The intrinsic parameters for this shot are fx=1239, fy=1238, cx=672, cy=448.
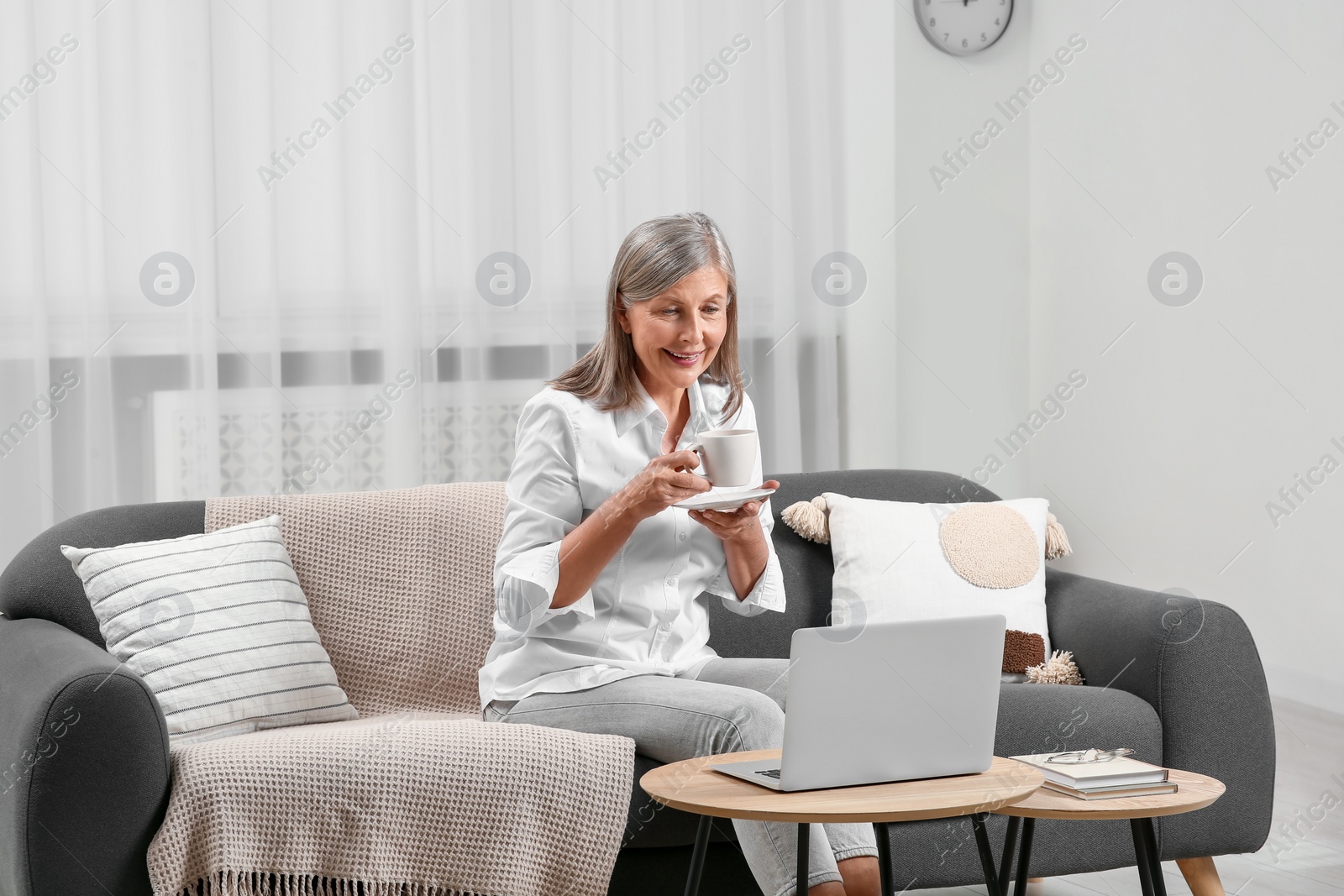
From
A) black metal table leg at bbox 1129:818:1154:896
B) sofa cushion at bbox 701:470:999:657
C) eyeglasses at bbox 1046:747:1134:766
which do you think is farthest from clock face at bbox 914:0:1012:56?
black metal table leg at bbox 1129:818:1154:896

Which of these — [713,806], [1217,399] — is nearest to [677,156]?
[1217,399]

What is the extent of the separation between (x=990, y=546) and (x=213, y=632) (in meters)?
1.34

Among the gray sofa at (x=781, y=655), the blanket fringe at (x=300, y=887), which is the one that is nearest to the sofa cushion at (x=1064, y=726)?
the gray sofa at (x=781, y=655)

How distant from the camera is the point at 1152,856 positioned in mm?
1443

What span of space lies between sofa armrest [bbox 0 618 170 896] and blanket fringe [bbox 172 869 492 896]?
0.28 feet

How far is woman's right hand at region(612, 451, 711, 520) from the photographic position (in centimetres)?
155

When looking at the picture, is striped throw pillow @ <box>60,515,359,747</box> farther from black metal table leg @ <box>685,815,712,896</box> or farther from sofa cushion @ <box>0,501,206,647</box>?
black metal table leg @ <box>685,815,712,896</box>

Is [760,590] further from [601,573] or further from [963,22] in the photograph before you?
[963,22]

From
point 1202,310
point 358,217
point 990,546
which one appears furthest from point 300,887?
point 1202,310

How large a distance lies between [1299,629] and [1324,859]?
115cm

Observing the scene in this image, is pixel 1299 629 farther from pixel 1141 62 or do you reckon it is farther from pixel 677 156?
pixel 677 156

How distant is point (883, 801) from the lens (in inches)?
45.8

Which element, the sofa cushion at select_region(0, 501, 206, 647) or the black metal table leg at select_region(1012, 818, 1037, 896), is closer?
the black metal table leg at select_region(1012, 818, 1037, 896)

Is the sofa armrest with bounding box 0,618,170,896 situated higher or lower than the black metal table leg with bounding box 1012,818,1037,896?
higher
